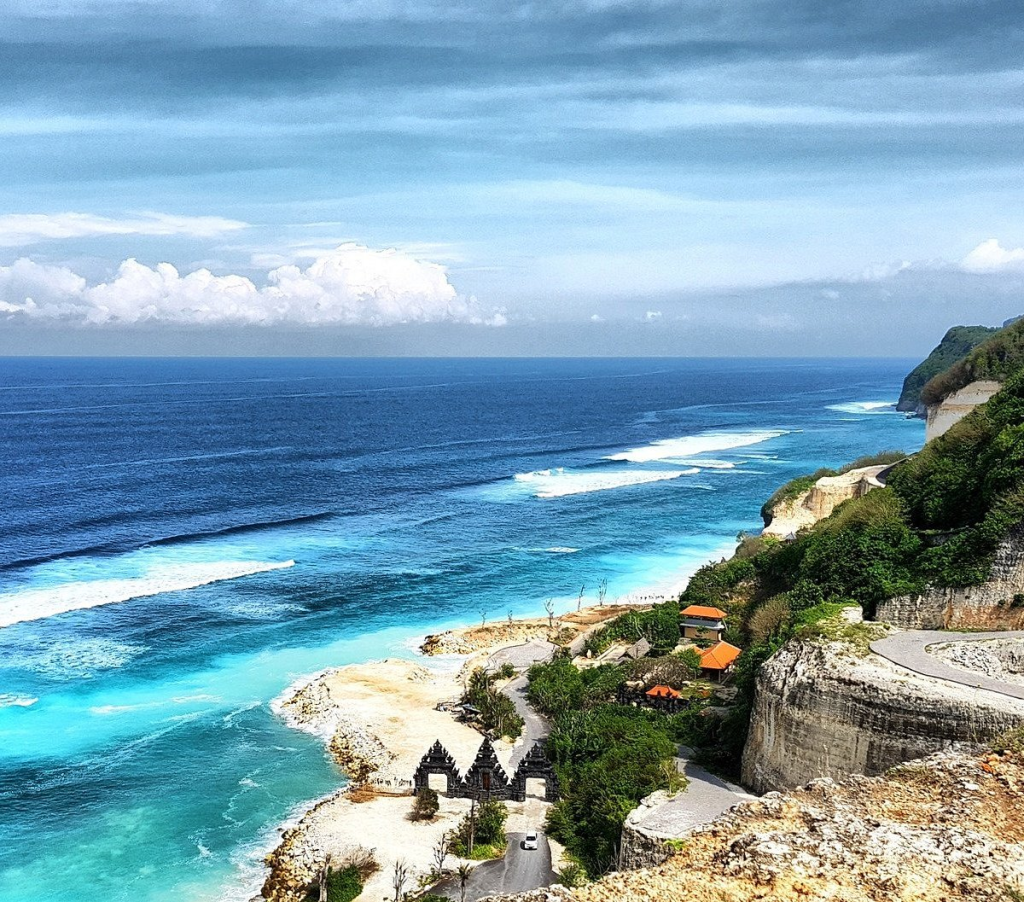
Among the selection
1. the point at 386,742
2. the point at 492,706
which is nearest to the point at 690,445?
the point at 492,706

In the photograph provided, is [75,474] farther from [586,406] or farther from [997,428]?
[586,406]

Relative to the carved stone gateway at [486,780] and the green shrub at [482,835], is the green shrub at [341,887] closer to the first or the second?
the green shrub at [482,835]

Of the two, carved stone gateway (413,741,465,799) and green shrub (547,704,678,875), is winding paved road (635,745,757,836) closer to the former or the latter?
green shrub (547,704,678,875)

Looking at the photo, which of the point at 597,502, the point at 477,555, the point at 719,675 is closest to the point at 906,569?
the point at 719,675

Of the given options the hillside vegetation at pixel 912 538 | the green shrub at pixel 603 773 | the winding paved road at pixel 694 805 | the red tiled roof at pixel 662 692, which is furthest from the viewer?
the red tiled roof at pixel 662 692

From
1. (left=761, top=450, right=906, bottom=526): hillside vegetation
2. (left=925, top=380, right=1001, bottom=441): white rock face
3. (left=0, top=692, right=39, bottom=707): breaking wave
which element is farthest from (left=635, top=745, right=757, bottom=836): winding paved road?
(left=925, top=380, right=1001, bottom=441): white rock face

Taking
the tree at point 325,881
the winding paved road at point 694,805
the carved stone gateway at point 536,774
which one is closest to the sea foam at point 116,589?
the carved stone gateway at point 536,774
